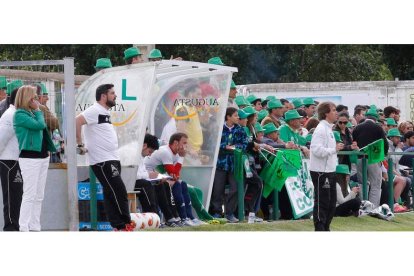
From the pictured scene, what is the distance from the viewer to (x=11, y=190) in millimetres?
13766

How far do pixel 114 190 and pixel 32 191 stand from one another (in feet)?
3.65

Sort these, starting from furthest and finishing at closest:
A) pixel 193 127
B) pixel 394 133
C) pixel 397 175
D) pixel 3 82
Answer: pixel 394 133 → pixel 397 175 → pixel 193 127 → pixel 3 82

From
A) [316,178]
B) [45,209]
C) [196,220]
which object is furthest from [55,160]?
[316,178]

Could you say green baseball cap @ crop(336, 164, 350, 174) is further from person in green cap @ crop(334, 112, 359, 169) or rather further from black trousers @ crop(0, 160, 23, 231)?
black trousers @ crop(0, 160, 23, 231)

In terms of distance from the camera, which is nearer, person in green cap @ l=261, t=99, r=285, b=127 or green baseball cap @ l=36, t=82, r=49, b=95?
green baseball cap @ l=36, t=82, r=49, b=95

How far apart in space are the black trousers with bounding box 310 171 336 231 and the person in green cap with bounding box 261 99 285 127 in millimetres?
2762

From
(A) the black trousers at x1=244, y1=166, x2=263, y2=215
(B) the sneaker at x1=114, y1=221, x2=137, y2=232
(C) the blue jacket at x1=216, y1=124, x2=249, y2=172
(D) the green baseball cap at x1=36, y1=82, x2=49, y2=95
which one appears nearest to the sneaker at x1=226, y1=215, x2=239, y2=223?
(A) the black trousers at x1=244, y1=166, x2=263, y2=215

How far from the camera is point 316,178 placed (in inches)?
598

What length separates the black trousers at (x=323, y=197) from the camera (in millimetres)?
15172

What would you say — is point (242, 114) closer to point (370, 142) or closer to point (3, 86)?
point (370, 142)

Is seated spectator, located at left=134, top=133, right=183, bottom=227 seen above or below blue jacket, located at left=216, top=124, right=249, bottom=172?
below

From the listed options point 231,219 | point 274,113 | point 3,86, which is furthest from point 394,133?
point 3,86

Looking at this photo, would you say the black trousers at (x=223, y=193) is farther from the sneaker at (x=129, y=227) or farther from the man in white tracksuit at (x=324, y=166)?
the sneaker at (x=129, y=227)

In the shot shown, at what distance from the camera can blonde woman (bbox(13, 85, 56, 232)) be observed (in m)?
13.7
